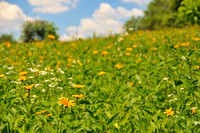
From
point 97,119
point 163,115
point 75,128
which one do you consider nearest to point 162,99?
point 163,115

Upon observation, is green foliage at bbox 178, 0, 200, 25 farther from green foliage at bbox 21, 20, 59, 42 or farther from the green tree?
green foliage at bbox 21, 20, 59, 42

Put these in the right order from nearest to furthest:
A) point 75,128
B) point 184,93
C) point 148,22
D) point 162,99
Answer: point 75,128 < point 184,93 < point 162,99 < point 148,22

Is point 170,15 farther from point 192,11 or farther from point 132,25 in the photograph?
point 132,25

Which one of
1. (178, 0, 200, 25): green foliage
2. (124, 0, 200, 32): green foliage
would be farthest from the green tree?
(178, 0, 200, 25): green foliage

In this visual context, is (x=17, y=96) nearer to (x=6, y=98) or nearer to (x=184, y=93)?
(x=6, y=98)

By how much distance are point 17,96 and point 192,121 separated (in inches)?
66.8

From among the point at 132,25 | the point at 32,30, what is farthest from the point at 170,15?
the point at 32,30

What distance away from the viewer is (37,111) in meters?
1.88

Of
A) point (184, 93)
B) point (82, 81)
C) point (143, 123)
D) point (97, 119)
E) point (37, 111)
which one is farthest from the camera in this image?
point (82, 81)

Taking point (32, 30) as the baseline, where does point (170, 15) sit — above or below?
above

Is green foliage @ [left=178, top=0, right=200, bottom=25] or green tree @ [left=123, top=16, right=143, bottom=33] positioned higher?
green foliage @ [left=178, top=0, right=200, bottom=25]

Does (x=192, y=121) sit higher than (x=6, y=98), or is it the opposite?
(x=6, y=98)

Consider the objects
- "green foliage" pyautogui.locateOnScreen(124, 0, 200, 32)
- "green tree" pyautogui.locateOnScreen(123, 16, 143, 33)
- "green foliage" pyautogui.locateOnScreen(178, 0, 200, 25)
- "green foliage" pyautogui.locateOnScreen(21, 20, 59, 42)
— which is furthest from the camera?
"green foliage" pyautogui.locateOnScreen(178, 0, 200, 25)

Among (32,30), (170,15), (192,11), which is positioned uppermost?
(170,15)
